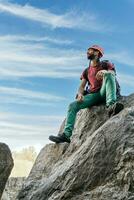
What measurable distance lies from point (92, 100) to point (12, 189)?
720cm

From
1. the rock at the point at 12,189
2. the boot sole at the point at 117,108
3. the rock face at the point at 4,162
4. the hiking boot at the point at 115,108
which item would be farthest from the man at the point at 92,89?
the rock at the point at 12,189

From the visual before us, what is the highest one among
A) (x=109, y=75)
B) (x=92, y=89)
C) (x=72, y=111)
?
(x=109, y=75)

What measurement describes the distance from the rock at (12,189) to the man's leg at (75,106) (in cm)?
550

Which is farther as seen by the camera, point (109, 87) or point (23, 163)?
point (23, 163)

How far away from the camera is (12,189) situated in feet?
80.4

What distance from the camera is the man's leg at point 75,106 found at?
766 inches

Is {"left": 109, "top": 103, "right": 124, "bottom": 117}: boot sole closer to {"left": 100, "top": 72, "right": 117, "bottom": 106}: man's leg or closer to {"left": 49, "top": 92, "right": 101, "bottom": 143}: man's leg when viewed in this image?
{"left": 100, "top": 72, "right": 117, "bottom": 106}: man's leg

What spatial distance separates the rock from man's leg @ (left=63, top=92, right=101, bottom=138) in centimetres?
550

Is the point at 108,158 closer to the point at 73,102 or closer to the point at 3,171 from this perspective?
the point at 73,102

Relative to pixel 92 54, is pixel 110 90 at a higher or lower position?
lower

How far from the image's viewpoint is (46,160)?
Answer: 20906 mm

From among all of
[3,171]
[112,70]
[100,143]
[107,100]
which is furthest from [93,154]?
[3,171]

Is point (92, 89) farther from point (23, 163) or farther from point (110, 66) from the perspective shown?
point (23, 163)

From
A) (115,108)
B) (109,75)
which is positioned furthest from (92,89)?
(115,108)
